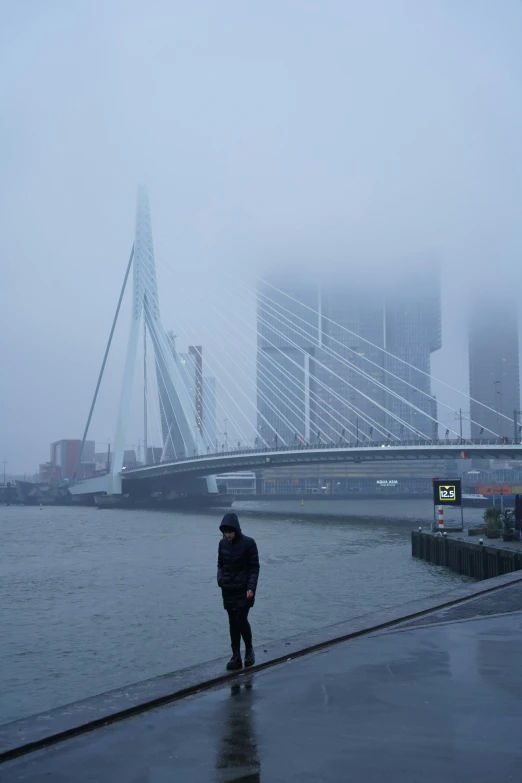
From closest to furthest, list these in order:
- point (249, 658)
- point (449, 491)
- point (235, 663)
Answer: point (235, 663) → point (249, 658) → point (449, 491)

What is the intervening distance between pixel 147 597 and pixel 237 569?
13.3 meters

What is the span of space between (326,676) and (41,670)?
6996 mm

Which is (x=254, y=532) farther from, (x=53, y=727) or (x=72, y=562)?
(x=53, y=727)

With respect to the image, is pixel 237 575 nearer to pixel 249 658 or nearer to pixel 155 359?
pixel 249 658

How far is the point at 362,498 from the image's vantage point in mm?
112312

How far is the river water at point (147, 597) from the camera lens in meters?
11.3

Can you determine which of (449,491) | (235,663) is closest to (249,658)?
(235,663)

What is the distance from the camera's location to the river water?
446 inches

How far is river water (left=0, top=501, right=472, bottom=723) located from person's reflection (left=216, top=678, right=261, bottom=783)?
480 cm

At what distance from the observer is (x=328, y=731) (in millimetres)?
4410

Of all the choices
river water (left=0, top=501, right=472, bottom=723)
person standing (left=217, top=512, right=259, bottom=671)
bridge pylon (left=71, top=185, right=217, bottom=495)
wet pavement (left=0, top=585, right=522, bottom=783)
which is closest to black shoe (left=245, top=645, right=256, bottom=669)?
person standing (left=217, top=512, right=259, bottom=671)

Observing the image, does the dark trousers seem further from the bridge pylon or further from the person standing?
the bridge pylon

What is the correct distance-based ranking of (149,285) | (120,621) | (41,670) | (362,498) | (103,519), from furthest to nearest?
(362,498) → (149,285) → (103,519) → (120,621) → (41,670)

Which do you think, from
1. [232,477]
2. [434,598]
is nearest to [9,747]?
[434,598]
